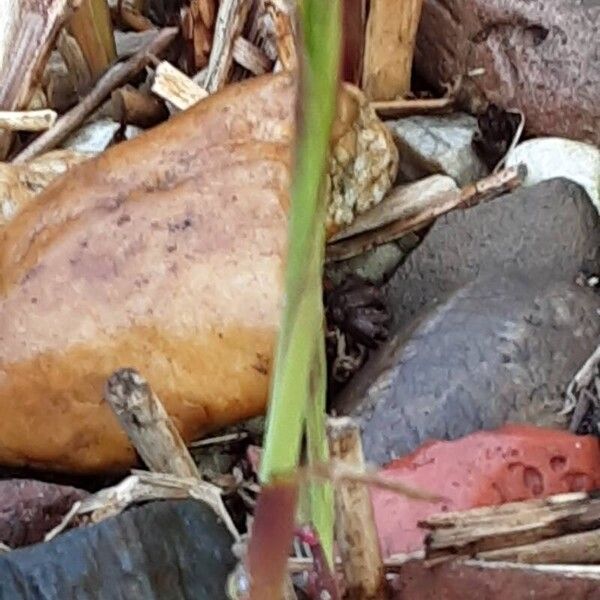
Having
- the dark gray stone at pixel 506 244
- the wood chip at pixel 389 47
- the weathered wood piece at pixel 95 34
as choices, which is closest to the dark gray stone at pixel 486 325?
the dark gray stone at pixel 506 244

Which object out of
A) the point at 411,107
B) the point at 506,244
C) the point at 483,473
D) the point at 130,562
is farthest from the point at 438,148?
the point at 130,562

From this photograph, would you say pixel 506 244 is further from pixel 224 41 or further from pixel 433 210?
pixel 224 41

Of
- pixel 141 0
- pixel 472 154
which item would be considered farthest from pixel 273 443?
pixel 141 0

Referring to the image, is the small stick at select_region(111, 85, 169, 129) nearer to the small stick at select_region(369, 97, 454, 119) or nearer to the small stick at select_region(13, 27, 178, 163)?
the small stick at select_region(13, 27, 178, 163)

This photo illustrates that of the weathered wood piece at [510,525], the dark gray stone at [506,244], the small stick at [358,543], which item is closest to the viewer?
the small stick at [358,543]

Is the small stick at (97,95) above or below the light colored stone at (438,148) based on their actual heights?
above

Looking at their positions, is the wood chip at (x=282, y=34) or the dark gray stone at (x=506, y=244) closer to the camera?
the dark gray stone at (x=506, y=244)

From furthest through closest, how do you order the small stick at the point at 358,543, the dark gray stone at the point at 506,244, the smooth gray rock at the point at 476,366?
1. the dark gray stone at the point at 506,244
2. the smooth gray rock at the point at 476,366
3. the small stick at the point at 358,543

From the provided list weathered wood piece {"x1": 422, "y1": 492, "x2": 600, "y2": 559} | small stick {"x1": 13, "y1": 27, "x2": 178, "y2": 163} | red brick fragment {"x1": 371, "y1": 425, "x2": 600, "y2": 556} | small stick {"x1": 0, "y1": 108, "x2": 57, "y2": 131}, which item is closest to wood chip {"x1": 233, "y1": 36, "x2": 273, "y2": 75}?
small stick {"x1": 13, "y1": 27, "x2": 178, "y2": 163}

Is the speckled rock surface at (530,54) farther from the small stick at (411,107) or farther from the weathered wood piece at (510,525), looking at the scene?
the weathered wood piece at (510,525)
